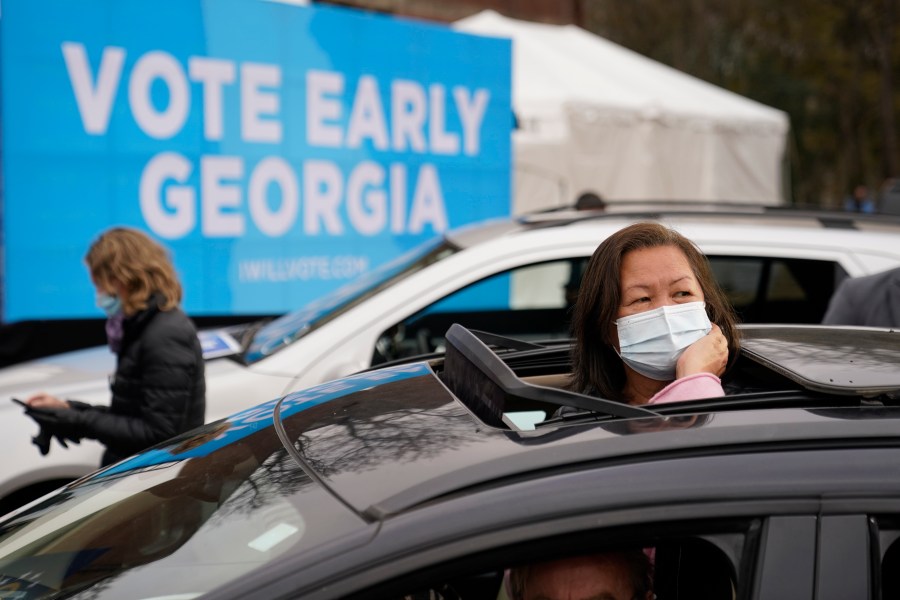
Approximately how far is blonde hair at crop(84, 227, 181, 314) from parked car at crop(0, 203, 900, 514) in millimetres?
450

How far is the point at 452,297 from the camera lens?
3.90 m

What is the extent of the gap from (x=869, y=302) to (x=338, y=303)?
80.5 inches

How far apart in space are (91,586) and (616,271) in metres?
1.21

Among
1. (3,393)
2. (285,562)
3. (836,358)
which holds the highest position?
(836,358)

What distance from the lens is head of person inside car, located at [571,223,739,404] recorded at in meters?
2.01

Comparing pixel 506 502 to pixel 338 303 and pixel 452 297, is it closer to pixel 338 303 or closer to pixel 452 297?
pixel 452 297

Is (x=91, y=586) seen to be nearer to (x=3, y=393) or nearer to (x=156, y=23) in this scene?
(x=3, y=393)

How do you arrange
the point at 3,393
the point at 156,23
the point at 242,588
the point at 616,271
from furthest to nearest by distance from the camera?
the point at 156,23 < the point at 3,393 < the point at 616,271 < the point at 242,588

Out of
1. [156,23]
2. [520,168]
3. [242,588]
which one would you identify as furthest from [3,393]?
[520,168]

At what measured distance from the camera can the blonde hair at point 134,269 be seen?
345cm

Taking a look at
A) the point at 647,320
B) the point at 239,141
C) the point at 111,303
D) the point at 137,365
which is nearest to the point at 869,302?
the point at 647,320

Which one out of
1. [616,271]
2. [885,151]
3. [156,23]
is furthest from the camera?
[885,151]

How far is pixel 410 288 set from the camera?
12.6ft

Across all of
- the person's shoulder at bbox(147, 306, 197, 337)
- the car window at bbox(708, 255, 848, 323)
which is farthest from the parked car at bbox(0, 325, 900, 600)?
the car window at bbox(708, 255, 848, 323)
